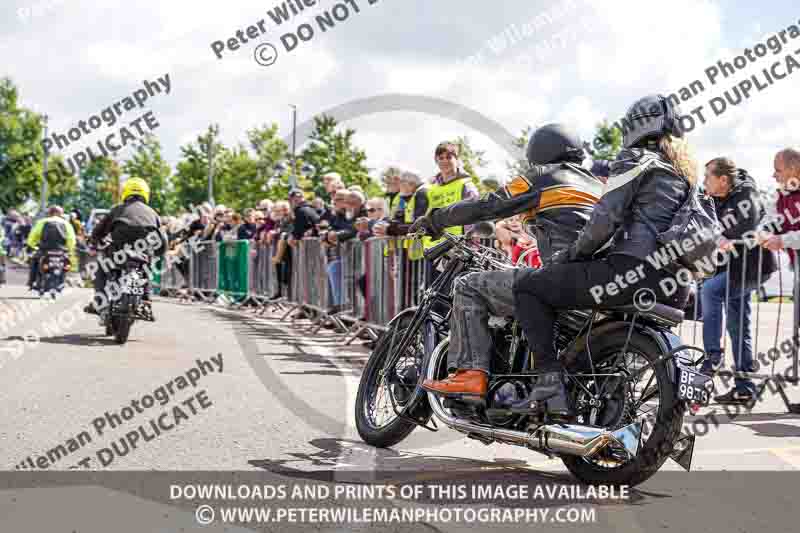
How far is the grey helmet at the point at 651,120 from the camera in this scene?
5.24 meters

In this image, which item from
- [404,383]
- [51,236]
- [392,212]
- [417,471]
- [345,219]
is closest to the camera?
[417,471]

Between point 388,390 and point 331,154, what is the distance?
175 ft

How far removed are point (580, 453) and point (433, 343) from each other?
1410 mm

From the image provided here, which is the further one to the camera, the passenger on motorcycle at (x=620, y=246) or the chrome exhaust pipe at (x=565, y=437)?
the passenger on motorcycle at (x=620, y=246)

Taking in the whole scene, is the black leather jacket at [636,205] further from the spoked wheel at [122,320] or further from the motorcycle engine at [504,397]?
the spoked wheel at [122,320]

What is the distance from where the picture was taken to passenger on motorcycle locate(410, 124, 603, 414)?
543 centimetres

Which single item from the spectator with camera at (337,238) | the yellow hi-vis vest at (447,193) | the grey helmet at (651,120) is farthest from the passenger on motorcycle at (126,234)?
the grey helmet at (651,120)

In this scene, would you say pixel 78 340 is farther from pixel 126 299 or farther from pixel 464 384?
pixel 464 384

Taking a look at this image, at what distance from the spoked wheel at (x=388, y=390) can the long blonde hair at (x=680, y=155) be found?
73.1 inches

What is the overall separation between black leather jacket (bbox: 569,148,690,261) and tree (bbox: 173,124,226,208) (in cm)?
6599

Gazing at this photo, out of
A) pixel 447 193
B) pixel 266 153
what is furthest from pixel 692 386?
pixel 266 153

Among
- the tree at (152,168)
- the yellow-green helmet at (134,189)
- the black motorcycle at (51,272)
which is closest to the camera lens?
the yellow-green helmet at (134,189)

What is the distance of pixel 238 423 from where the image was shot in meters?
6.95

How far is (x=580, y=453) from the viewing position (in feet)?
16.0
